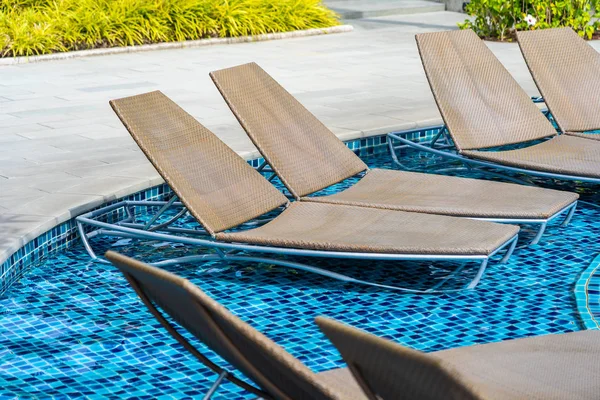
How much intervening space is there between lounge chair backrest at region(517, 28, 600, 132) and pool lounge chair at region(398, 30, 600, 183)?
22cm

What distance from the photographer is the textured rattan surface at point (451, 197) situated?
5.14m

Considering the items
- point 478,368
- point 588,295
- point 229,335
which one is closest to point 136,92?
point 588,295

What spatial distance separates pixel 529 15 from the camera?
12844 millimetres

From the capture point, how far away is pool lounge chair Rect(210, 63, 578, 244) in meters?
5.21

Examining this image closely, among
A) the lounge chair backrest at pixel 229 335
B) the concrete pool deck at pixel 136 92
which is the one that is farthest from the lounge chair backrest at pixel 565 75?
the lounge chair backrest at pixel 229 335

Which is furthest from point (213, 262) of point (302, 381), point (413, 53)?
point (413, 53)

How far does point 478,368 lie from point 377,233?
67.6 inches

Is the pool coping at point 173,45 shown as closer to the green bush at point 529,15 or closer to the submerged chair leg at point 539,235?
the green bush at point 529,15

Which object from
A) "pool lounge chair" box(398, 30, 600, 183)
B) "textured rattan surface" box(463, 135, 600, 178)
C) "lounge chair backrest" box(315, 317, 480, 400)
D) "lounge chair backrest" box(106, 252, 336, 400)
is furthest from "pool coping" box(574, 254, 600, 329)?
"lounge chair backrest" box(315, 317, 480, 400)

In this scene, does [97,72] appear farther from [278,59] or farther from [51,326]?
[51,326]

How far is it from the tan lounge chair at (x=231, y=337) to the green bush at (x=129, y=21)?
393 inches

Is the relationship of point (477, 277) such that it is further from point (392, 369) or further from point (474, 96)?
point (392, 369)

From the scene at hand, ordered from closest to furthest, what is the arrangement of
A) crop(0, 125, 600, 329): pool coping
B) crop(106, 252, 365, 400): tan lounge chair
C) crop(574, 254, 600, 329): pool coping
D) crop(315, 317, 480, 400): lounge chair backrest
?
1. crop(315, 317, 480, 400): lounge chair backrest
2. crop(106, 252, 365, 400): tan lounge chair
3. crop(574, 254, 600, 329): pool coping
4. crop(0, 125, 600, 329): pool coping

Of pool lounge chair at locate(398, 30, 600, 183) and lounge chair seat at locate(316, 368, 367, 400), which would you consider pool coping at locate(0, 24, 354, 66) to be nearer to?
pool lounge chair at locate(398, 30, 600, 183)
